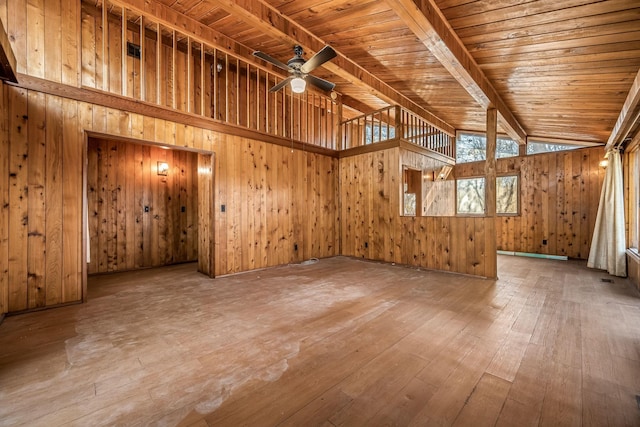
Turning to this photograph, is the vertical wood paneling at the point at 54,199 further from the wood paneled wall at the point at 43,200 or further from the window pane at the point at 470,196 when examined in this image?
the window pane at the point at 470,196

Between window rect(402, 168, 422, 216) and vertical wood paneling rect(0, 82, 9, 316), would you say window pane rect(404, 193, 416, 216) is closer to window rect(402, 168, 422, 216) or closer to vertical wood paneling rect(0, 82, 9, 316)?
window rect(402, 168, 422, 216)

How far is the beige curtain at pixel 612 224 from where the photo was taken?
4547 mm

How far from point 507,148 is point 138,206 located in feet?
30.5

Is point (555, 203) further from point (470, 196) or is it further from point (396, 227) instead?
point (396, 227)

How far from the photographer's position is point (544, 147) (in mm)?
6789

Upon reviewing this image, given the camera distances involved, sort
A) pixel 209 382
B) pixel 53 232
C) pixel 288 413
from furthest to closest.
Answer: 1. pixel 53 232
2. pixel 209 382
3. pixel 288 413

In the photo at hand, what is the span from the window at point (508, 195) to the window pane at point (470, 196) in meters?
0.48

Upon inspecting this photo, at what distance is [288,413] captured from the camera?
1.46m

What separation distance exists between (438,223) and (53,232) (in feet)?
18.8

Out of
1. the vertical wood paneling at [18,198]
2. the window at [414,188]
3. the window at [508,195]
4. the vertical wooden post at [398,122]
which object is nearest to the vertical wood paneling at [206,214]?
the vertical wood paneling at [18,198]

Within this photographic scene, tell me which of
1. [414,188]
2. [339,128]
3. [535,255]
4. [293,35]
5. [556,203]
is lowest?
[535,255]

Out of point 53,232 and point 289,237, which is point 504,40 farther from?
point 53,232

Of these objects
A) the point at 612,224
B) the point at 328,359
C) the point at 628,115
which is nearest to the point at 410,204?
the point at 612,224

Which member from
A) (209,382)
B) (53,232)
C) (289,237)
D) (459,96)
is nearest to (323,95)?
(459,96)
